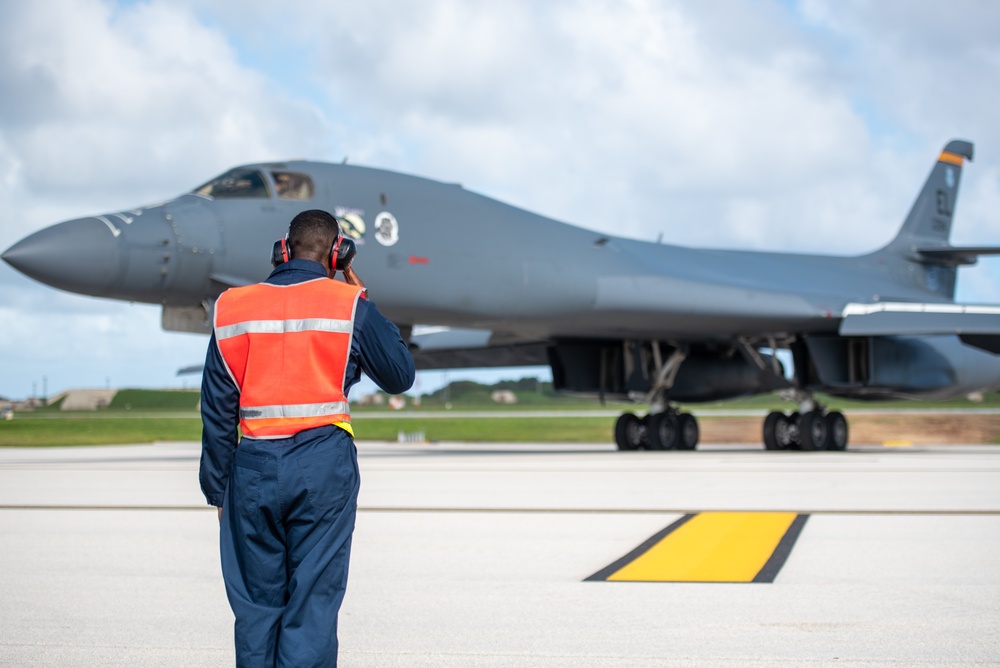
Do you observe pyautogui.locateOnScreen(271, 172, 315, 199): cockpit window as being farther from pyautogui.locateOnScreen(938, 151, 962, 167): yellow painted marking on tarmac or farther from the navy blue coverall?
pyautogui.locateOnScreen(938, 151, 962, 167): yellow painted marking on tarmac

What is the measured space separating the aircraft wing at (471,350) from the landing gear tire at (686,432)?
3152 mm

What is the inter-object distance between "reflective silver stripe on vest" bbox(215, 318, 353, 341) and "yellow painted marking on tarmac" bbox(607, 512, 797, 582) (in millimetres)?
2567

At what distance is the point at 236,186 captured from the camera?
1312cm

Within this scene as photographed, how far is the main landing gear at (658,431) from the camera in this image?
61.6 feet

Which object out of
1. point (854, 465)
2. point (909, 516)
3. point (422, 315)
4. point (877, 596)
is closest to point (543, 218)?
point (422, 315)

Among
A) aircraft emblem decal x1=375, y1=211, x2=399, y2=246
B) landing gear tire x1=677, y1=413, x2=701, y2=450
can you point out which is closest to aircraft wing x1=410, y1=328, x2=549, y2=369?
landing gear tire x1=677, y1=413, x2=701, y2=450

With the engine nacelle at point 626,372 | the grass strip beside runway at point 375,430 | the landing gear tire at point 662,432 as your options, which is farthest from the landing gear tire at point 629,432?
the grass strip beside runway at point 375,430

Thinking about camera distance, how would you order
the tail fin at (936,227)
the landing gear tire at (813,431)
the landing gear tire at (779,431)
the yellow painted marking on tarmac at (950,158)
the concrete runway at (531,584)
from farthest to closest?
1. the yellow painted marking on tarmac at (950,158)
2. the tail fin at (936,227)
3. the landing gear tire at (779,431)
4. the landing gear tire at (813,431)
5. the concrete runway at (531,584)

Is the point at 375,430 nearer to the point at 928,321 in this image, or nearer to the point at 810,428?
the point at 810,428

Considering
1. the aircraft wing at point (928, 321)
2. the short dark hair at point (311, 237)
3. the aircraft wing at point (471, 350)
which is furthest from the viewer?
the aircraft wing at point (471, 350)

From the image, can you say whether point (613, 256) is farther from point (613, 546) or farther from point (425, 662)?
point (425, 662)

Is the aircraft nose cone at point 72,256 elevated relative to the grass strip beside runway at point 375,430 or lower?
elevated

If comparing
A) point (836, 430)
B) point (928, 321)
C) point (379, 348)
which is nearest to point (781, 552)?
point (379, 348)

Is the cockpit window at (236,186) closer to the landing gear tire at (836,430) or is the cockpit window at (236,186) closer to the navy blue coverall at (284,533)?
the landing gear tire at (836,430)
